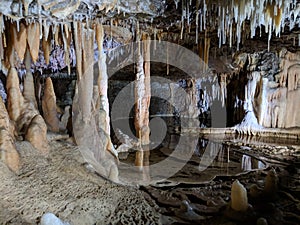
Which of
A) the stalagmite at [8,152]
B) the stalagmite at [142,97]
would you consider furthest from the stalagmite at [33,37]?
the stalagmite at [142,97]

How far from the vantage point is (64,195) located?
4.00 meters

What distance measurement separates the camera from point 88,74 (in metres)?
6.53

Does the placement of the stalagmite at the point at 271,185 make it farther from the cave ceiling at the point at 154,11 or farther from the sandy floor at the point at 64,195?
the cave ceiling at the point at 154,11

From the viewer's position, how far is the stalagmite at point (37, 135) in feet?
15.3

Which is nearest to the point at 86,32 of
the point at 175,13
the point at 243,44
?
the point at 175,13

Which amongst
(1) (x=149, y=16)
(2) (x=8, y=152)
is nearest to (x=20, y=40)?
(1) (x=149, y=16)

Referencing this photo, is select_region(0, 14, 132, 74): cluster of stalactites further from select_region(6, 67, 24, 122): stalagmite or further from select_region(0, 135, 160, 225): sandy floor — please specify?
select_region(0, 135, 160, 225): sandy floor

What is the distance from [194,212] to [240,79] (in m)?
11.0

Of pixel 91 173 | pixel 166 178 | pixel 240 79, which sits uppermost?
pixel 240 79

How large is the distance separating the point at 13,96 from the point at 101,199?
2617 millimetres

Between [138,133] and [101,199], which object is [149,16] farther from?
[138,133]

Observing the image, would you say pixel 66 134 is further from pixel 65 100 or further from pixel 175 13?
pixel 65 100

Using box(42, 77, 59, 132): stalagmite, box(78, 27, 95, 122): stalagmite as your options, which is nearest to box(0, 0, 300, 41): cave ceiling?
box(78, 27, 95, 122): stalagmite

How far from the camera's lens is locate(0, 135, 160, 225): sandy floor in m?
3.53
